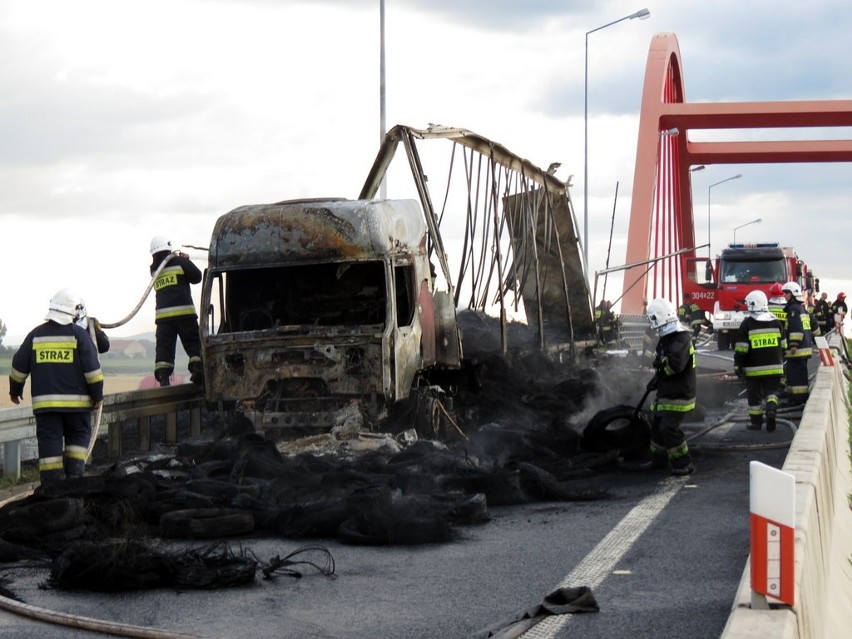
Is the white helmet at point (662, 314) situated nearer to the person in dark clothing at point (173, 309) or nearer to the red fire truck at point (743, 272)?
the person in dark clothing at point (173, 309)

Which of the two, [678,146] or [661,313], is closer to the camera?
[661,313]

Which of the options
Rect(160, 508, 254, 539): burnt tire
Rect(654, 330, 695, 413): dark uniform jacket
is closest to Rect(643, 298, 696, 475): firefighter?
Rect(654, 330, 695, 413): dark uniform jacket

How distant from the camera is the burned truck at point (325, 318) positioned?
465 inches

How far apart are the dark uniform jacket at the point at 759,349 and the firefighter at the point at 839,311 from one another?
25462 mm

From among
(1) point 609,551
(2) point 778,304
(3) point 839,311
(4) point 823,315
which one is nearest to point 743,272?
(4) point 823,315

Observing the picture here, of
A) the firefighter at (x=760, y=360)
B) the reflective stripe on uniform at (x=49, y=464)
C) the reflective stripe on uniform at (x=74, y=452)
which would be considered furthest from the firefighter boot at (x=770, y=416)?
the reflective stripe on uniform at (x=49, y=464)

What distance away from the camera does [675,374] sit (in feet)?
36.5

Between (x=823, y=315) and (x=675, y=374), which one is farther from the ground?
(x=823, y=315)

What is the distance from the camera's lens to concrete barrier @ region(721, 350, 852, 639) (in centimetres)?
414

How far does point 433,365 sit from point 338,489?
14.3 feet

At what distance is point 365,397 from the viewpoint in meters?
11.8

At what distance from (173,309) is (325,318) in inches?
69.3

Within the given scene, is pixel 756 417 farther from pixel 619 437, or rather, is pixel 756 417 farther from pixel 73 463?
pixel 73 463

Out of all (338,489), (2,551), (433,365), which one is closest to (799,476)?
(338,489)
